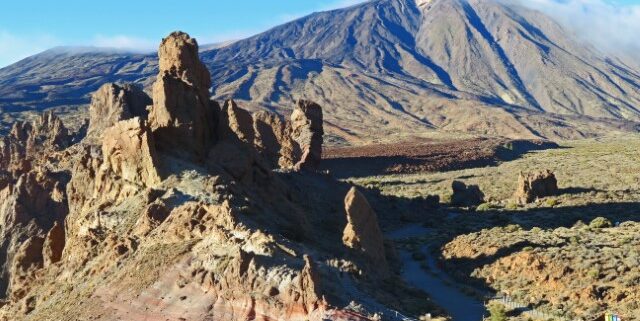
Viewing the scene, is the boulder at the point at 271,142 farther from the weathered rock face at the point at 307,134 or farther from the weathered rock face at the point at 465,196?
the weathered rock face at the point at 465,196

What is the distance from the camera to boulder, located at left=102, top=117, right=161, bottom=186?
32219mm

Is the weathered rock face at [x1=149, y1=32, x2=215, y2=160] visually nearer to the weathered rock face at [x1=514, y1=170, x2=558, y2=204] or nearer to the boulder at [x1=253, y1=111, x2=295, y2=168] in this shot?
the boulder at [x1=253, y1=111, x2=295, y2=168]

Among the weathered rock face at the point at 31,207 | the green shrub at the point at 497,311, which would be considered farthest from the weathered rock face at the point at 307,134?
the green shrub at the point at 497,311

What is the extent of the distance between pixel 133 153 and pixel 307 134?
39554mm

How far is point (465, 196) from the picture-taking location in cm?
7262

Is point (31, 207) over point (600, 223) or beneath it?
over

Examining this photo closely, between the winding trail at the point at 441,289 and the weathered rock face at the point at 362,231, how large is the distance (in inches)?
142

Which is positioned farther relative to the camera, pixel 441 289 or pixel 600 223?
pixel 600 223

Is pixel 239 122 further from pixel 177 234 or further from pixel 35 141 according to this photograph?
pixel 35 141

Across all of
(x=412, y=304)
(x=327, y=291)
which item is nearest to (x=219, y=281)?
(x=327, y=291)

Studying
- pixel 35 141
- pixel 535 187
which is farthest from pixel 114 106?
pixel 535 187

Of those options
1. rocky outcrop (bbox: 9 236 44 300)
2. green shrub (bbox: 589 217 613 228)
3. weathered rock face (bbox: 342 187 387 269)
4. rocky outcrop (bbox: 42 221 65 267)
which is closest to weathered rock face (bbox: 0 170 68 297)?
rocky outcrop (bbox: 9 236 44 300)

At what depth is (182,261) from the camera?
24.8 m

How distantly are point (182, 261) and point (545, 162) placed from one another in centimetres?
10499
